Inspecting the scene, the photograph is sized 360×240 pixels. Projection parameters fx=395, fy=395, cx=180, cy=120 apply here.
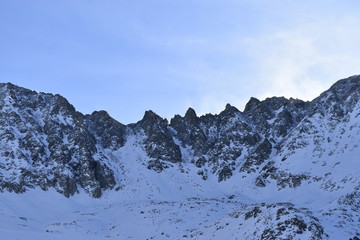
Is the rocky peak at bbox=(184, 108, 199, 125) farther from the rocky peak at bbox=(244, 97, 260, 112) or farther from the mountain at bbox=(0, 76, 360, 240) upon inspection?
the rocky peak at bbox=(244, 97, 260, 112)

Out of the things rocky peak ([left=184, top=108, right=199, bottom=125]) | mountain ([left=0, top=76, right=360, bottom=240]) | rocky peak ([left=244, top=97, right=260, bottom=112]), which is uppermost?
rocky peak ([left=244, top=97, right=260, bottom=112])

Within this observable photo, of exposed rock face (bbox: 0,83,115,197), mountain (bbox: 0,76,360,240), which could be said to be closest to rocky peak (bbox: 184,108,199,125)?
mountain (bbox: 0,76,360,240)

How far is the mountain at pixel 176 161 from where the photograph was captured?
218 feet

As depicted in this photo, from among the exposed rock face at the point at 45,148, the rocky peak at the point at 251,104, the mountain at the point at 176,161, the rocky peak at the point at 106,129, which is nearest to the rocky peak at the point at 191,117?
the mountain at the point at 176,161

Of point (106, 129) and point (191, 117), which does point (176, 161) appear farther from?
point (106, 129)

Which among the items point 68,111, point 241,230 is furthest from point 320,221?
point 68,111

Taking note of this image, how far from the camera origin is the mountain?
66500mm

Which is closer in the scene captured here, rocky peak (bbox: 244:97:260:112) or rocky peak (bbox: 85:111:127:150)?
rocky peak (bbox: 85:111:127:150)

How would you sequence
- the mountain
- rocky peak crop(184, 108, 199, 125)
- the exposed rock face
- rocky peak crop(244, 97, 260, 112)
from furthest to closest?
A: rocky peak crop(244, 97, 260, 112) → rocky peak crop(184, 108, 199, 125) → the exposed rock face → the mountain

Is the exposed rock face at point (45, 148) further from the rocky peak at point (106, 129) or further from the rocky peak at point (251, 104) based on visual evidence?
the rocky peak at point (251, 104)

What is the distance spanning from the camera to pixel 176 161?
10688 centimetres

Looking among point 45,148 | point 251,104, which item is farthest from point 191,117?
point 45,148

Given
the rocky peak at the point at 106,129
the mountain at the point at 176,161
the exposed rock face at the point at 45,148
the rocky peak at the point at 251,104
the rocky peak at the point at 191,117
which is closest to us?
the mountain at the point at 176,161

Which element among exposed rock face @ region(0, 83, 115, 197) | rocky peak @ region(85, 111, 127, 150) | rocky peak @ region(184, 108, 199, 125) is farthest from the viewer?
rocky peak @ region(184, 108, 199, 125)
